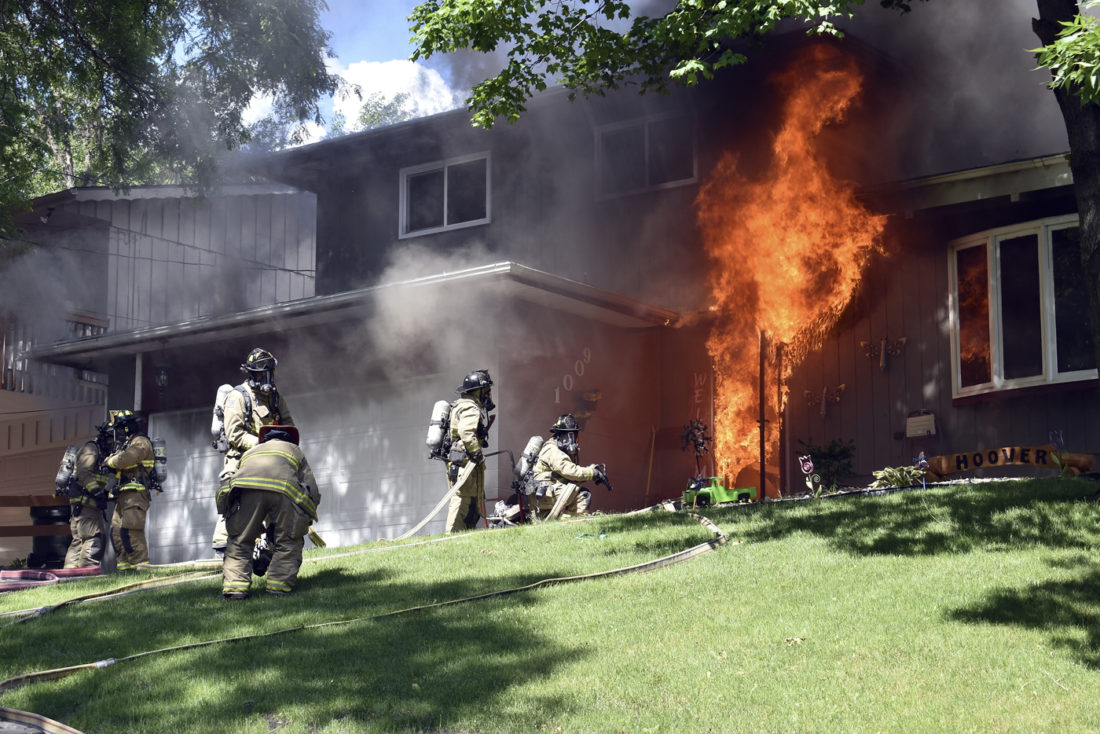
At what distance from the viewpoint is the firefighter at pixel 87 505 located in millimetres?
13688

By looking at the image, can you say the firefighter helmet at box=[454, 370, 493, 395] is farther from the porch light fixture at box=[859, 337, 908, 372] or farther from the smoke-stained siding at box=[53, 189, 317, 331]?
the smoke-stained siding at box=[53, 189, 317, 331]

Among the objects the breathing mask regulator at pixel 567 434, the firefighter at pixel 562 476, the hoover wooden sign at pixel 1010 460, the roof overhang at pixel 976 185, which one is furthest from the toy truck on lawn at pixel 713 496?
the roof overhang at pixel 976 185

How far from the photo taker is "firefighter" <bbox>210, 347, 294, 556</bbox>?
428 inches

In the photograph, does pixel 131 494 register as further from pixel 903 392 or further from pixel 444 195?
pixel 903 392

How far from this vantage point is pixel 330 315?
52.3 ft

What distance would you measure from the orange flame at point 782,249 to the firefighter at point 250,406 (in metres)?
7.56

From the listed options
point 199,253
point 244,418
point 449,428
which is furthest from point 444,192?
point 244,418

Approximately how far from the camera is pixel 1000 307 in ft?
46.0

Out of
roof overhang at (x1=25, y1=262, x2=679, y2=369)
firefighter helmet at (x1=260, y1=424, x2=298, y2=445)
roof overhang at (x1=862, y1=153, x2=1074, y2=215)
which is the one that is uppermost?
roof overhang at (x1=862, y1=153, x2=1074, y2=215)

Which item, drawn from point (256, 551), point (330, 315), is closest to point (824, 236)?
point (330, 315)

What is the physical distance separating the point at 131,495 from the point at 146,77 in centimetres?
979

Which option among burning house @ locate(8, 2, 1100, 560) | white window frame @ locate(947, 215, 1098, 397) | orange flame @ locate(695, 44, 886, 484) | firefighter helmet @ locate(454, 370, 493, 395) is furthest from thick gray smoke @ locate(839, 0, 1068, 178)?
firefighter helmet @ locate(454, 370, 493, 395)

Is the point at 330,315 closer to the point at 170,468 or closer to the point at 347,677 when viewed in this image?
the point at 170,468

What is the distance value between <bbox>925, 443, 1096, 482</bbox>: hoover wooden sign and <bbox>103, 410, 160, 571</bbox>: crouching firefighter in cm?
875
